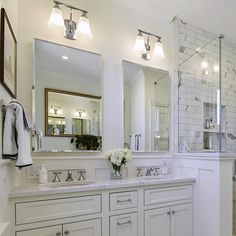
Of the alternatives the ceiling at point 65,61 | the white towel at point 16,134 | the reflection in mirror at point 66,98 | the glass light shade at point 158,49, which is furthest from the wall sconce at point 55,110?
the glass light shade at point 158,49

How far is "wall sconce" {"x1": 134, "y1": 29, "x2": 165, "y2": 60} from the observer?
2.96 meters

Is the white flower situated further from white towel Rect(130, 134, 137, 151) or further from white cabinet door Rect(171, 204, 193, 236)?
white cabinet door Rect(171, 204, 193, 236)

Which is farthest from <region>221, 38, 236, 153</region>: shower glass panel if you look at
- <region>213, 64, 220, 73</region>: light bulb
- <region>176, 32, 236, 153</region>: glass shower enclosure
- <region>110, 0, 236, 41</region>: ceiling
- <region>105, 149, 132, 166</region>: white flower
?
<region>105, 149, 132, 166</region>: white flower

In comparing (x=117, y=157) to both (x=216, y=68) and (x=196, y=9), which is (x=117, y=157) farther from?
(x=196, y=9)

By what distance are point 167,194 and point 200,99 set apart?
1.56 metres

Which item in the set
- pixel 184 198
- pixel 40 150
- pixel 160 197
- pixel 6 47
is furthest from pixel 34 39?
pixel 184 198

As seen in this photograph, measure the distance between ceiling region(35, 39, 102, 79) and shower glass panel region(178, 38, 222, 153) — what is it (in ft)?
4.28

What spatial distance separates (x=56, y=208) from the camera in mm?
1915

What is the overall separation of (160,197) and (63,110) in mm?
1385

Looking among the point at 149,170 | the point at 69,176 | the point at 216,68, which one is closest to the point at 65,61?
the point at 69,176

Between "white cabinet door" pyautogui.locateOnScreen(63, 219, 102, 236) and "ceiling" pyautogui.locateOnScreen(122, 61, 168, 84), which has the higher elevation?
"ceiling" pyautogui.locateOnScreen(122, 61, 168, 84)

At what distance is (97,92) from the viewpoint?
2721 mm

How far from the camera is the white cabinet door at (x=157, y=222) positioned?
2369 mm

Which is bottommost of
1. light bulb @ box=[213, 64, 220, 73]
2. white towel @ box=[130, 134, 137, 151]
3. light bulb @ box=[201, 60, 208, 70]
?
white towel @ box=[130, 134, 137, 151]
